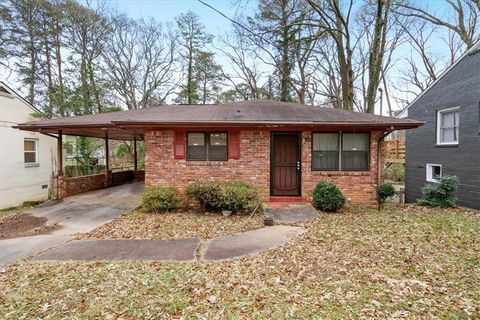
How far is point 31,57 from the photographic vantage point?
15.2 m

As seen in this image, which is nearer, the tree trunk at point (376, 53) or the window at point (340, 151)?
the window at point (340, 151)

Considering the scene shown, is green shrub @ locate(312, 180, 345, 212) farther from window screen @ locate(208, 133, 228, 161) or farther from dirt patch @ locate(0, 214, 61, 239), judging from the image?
dirt patch @ locate(0, 214, 61, 239)

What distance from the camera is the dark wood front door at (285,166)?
7953 millimetres

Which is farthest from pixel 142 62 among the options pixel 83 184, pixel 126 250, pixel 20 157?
pixel 126 250

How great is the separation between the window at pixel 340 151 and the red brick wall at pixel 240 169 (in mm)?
173

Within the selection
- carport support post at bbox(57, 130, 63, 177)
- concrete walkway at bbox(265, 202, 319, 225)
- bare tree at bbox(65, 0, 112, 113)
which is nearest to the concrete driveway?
carport support post at bbox(57, 130, 63, 177)

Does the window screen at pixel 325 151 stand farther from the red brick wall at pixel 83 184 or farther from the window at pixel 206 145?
the red brick wall at pixel 83 184

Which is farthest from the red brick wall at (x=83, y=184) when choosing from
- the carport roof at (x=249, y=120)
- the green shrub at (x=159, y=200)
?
the green shrub at (x=159, y=200)

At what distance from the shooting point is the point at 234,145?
766cm

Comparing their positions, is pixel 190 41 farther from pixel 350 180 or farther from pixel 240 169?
pixel 350 180

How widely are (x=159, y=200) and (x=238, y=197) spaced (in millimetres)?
2184

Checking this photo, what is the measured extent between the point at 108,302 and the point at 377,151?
760 cm

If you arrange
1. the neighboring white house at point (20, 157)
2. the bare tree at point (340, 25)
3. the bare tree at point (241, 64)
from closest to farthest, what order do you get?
the neighboring white house at point (20, 157) → the bare tree at point (340, 25) → the bare tree at point (241, 64)

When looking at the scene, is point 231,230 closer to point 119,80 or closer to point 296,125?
point 296,125
